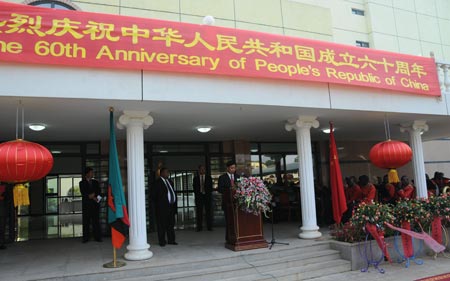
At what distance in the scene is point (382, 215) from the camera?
7.18 meters

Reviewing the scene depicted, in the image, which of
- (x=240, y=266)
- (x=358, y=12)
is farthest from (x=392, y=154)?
(x=358, y=12)

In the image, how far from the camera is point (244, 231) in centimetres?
736

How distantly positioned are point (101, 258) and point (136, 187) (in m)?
1.59

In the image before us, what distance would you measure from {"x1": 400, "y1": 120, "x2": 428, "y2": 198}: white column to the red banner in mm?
2292

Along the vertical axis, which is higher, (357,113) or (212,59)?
(212,59)

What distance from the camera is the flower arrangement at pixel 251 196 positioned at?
7114mm

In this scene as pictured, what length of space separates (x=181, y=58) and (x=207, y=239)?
460cm

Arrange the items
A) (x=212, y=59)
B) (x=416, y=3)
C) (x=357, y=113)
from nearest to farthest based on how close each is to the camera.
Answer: (x=212, y=59)
(x=357, y=113)
(x=416, y=3)

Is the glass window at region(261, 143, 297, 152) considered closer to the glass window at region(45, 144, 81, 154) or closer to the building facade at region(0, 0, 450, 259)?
the building facade at region(0, 0, 450, 259)

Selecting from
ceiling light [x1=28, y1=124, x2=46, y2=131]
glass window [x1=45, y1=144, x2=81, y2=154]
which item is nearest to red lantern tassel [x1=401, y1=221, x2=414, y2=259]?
ceiling light [x1=28, y1=124, x2=46, y2=131]

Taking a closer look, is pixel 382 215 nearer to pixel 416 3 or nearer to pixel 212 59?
pixel 212 59

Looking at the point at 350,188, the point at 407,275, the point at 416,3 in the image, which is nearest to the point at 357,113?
the point at 350,188

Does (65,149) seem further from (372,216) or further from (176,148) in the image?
(372,216)

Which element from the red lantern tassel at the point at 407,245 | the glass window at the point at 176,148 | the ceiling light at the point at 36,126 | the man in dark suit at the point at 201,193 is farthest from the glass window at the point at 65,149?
the red lantern tassel at the point at 407,245
